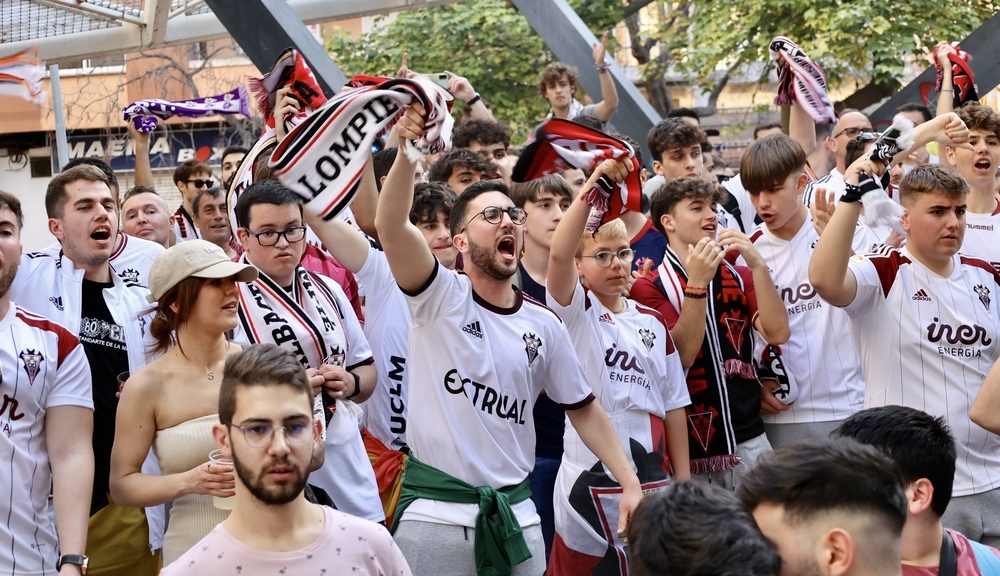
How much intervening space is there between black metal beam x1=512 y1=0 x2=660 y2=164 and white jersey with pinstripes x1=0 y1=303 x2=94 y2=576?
7.51m

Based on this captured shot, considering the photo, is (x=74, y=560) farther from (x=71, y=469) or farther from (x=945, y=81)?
(x=945, y=81)

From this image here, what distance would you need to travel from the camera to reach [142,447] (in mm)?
4176

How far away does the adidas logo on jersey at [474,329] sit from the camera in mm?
4574

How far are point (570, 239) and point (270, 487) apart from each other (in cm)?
196

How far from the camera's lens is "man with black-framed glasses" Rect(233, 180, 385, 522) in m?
4.69

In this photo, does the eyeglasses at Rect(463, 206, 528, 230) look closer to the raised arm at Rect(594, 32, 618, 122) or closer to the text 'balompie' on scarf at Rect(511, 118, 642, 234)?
the text 'balompie' on scarf at Rect(511, 118, 642, 234)

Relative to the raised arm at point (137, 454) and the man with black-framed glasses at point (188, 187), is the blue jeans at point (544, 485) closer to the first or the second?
the raised arm at point (137, 454)

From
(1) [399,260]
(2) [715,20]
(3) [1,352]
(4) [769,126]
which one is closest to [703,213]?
(1) [399,260]

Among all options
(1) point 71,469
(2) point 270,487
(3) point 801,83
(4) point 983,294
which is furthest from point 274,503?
(3) point 801,83

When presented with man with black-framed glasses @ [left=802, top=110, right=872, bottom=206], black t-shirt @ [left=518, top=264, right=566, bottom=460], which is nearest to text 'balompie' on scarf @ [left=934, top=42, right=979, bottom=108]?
man with black-framed glasses @ [left=802, top=110, right=872, bottom=206]

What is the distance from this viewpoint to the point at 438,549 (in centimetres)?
448

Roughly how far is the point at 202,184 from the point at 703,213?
4.30 metres

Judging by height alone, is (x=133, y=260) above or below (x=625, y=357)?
above

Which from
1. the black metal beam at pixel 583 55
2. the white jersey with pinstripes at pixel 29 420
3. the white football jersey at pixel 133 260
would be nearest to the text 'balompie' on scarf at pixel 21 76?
the white football jersey at pixel 133 260
